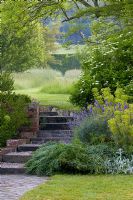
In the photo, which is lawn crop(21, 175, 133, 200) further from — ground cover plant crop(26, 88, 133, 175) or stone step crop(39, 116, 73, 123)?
stone step crop(39, 116, 73, 123)

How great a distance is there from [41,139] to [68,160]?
2992 millimetres

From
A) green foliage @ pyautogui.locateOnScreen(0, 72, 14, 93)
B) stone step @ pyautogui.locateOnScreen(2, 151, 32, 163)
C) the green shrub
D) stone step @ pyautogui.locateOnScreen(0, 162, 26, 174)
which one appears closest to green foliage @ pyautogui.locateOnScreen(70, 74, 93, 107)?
the green shrub

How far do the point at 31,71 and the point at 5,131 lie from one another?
22122 mm

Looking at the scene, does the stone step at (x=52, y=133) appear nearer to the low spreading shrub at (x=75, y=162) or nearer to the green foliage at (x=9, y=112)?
the green foliage at (x=9, y=112)

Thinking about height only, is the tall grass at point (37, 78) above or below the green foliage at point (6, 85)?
above

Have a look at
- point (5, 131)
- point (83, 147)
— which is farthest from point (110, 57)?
point (83, 147)

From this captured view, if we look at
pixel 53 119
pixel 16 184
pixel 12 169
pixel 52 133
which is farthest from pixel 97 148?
pixel 53 119

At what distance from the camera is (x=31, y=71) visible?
32.9 metres

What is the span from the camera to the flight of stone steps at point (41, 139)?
30.1ft

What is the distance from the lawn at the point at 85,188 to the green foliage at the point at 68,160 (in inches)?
10.3

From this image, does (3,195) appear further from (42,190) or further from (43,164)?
(43,164)

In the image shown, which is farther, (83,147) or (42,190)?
(83,147)

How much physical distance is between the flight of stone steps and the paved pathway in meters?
0.53

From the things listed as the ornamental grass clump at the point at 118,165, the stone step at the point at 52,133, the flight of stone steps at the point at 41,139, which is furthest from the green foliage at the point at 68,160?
the stone step at the point at 52,133
